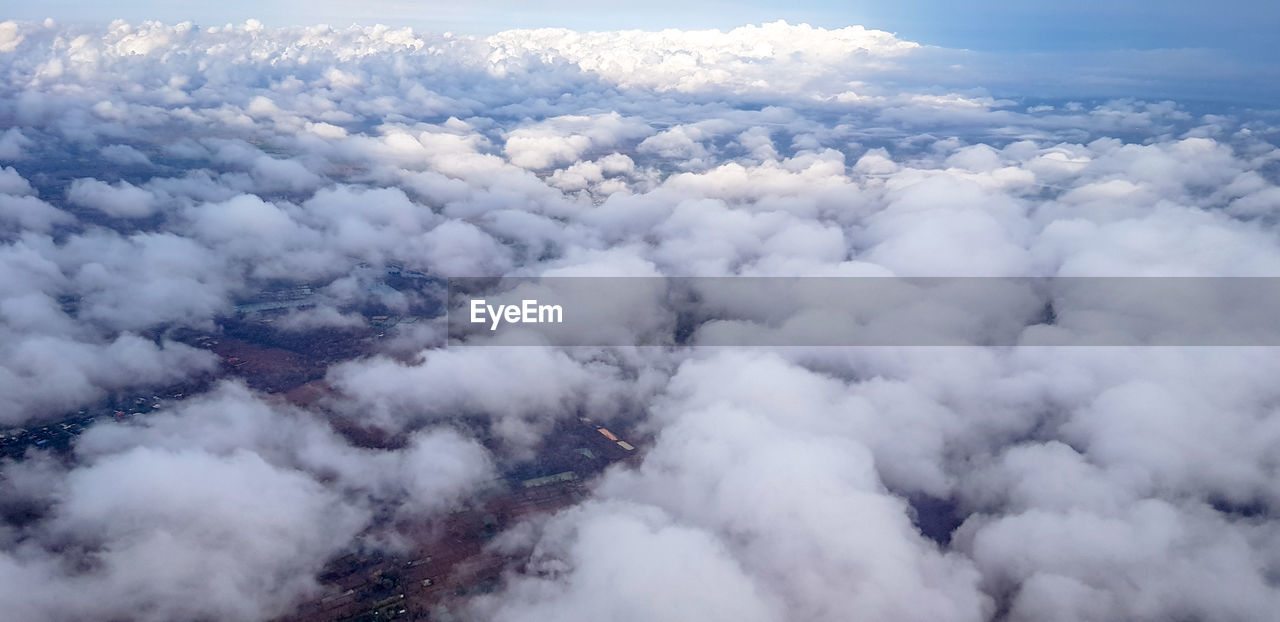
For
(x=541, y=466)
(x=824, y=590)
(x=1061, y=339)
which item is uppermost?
(x=1061, y=339)

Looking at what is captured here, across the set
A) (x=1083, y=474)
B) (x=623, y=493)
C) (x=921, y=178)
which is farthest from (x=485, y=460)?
(x=921, y=178)

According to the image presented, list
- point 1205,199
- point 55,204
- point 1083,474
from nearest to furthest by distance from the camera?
1. point 1083,474
2. point 1205,199
3. point 55,204

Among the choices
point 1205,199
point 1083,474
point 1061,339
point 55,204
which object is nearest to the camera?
point 1083,474

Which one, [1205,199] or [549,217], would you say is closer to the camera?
[1205,199]

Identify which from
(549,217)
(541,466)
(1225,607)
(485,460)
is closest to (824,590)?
(1225,607)

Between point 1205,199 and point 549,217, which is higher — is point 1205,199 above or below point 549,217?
above

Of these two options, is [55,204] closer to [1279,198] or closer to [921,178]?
[921,178]

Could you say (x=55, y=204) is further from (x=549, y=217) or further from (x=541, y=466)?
(x=541, y=466)
